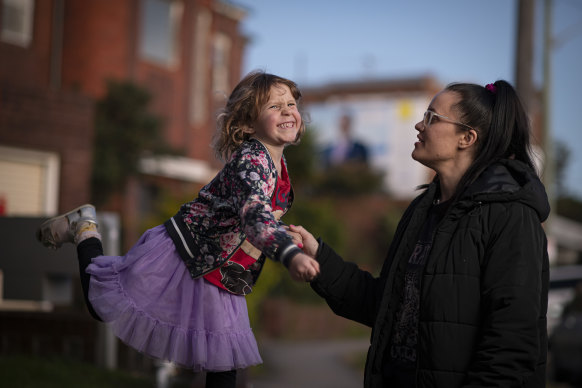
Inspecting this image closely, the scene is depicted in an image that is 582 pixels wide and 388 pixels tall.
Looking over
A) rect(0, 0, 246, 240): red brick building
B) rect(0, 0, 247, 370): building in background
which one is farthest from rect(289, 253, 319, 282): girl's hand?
rect(0, 0, 246, 240): red brick building

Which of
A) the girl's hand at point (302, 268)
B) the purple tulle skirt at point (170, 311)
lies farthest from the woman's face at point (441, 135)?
the purple tulle skirt at point (170, 311)

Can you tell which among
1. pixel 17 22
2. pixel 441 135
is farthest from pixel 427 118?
pixel 17 22

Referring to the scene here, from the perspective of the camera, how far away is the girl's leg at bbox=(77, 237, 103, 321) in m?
3.61

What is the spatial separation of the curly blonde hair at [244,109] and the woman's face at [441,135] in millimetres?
688

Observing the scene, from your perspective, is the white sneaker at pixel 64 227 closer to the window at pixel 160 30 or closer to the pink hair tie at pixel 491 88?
the pink hair tie at pixel 491 88

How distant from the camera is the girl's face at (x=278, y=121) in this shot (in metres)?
3.45

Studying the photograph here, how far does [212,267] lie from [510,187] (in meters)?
1.40

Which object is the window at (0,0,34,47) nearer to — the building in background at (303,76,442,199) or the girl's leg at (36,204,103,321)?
the girl's leg at (36,204,103,321)

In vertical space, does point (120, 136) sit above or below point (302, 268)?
above

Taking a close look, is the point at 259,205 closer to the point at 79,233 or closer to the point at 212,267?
the point at 212,267

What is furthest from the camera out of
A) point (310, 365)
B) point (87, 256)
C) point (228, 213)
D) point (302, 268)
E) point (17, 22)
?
point (17, 22)

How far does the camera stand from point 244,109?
3531 mm

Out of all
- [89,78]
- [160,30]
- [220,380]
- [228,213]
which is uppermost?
[160,30]

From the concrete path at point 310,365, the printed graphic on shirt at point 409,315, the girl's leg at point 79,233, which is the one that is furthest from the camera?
the concrete path at point 310,365
